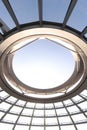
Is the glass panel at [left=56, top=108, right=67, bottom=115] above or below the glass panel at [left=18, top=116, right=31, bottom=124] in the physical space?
above

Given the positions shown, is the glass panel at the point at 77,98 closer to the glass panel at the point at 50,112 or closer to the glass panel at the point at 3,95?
the glass panel at the point at 50,112

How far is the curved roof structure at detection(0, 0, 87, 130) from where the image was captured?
13.8 metres

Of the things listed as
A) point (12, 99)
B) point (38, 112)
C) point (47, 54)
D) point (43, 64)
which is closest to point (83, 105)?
point (38, 112)

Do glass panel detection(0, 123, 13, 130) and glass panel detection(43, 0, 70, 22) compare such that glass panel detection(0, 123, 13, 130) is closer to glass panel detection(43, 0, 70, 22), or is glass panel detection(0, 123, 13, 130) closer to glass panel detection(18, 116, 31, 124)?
glass panel detection(18, 116, 31, 124)

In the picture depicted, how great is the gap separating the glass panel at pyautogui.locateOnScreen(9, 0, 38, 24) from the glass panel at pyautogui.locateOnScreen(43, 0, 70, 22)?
656mm

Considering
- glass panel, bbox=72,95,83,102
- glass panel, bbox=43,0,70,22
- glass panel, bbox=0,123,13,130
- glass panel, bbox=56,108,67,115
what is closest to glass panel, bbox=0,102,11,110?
glass panel, bbox=0,123,13,130

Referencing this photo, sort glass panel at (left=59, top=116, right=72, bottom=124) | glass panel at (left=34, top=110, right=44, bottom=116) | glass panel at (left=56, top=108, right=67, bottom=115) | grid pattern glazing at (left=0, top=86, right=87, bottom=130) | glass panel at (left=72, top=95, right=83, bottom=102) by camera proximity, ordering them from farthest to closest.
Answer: glass panel at (left=34, top=110, right=44, bottom=116), glass panel at (left=59, top=116, right=72, bottom=124), glass panel at (left=56, top=108, right=67, bottom=115), grid pattern glazing at (left=0, top=86, right=87, bottom=130), glass panel at (left=72, top=95, right=83, bottom=102)

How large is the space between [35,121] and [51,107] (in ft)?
12.4

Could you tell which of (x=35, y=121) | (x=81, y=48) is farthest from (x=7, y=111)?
(x=81, y=48)

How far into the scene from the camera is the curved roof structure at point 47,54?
1377 centimetres

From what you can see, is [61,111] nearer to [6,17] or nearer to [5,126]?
[5,126]

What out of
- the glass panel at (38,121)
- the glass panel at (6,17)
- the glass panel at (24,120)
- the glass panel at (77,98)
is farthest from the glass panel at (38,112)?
the glass panel at (6,17)

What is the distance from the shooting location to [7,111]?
27.0m

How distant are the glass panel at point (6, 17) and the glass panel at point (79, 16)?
14.2 ft
